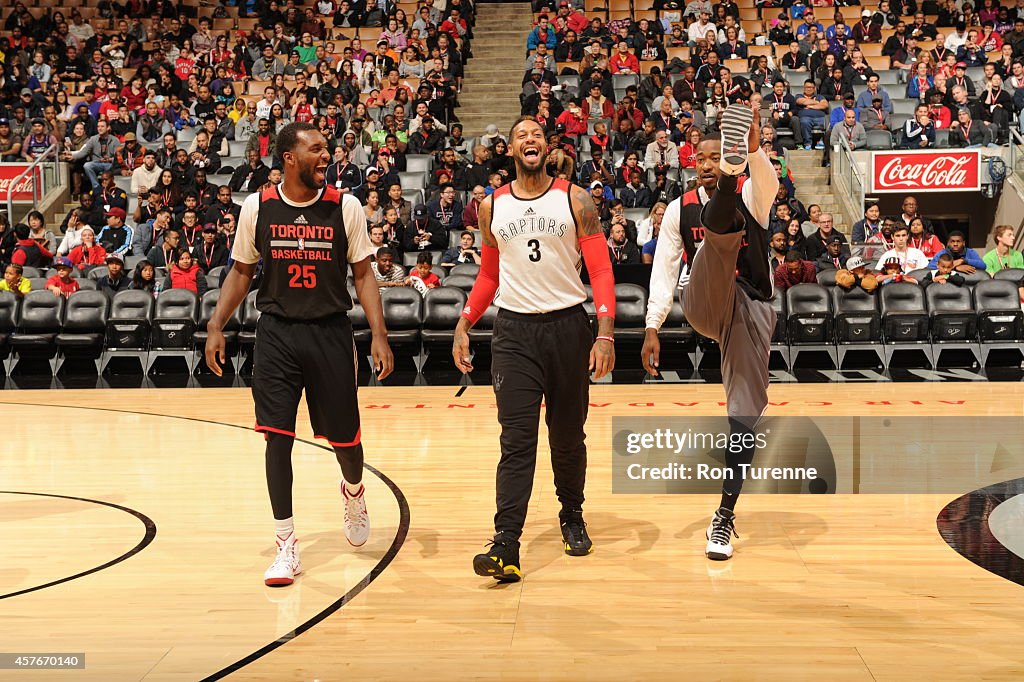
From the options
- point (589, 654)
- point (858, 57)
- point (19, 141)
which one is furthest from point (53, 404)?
point (858, 57)

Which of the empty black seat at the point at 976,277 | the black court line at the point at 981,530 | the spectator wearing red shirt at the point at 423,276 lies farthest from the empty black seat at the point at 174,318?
the empty black seat at the point at 976,277

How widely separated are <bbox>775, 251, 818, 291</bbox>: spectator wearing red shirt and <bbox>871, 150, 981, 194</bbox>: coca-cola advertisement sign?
4008mm

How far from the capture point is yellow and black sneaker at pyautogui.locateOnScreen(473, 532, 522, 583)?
173 inches

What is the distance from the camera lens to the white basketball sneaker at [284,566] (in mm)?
4468

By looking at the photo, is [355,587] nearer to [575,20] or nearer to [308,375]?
[308,375]

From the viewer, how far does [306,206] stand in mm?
4617

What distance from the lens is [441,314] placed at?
11594 mm

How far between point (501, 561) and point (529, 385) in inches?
30.2

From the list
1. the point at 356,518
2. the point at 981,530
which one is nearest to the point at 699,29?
the point at 981,530

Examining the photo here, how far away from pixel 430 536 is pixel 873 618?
2203mm

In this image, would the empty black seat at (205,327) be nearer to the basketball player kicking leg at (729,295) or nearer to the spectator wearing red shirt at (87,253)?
the spectator wearing red shirt at (87,253)

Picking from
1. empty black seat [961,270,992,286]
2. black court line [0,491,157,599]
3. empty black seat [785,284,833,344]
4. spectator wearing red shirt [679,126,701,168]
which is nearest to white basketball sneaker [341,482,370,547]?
black court line [0,491,157,599]

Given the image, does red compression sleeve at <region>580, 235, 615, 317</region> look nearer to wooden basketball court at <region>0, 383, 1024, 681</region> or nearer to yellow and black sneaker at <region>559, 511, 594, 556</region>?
yellow and black sneaker at <region>559, 511, 594, 556</region>

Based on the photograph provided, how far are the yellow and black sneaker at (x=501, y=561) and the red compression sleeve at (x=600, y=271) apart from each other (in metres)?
1.07
